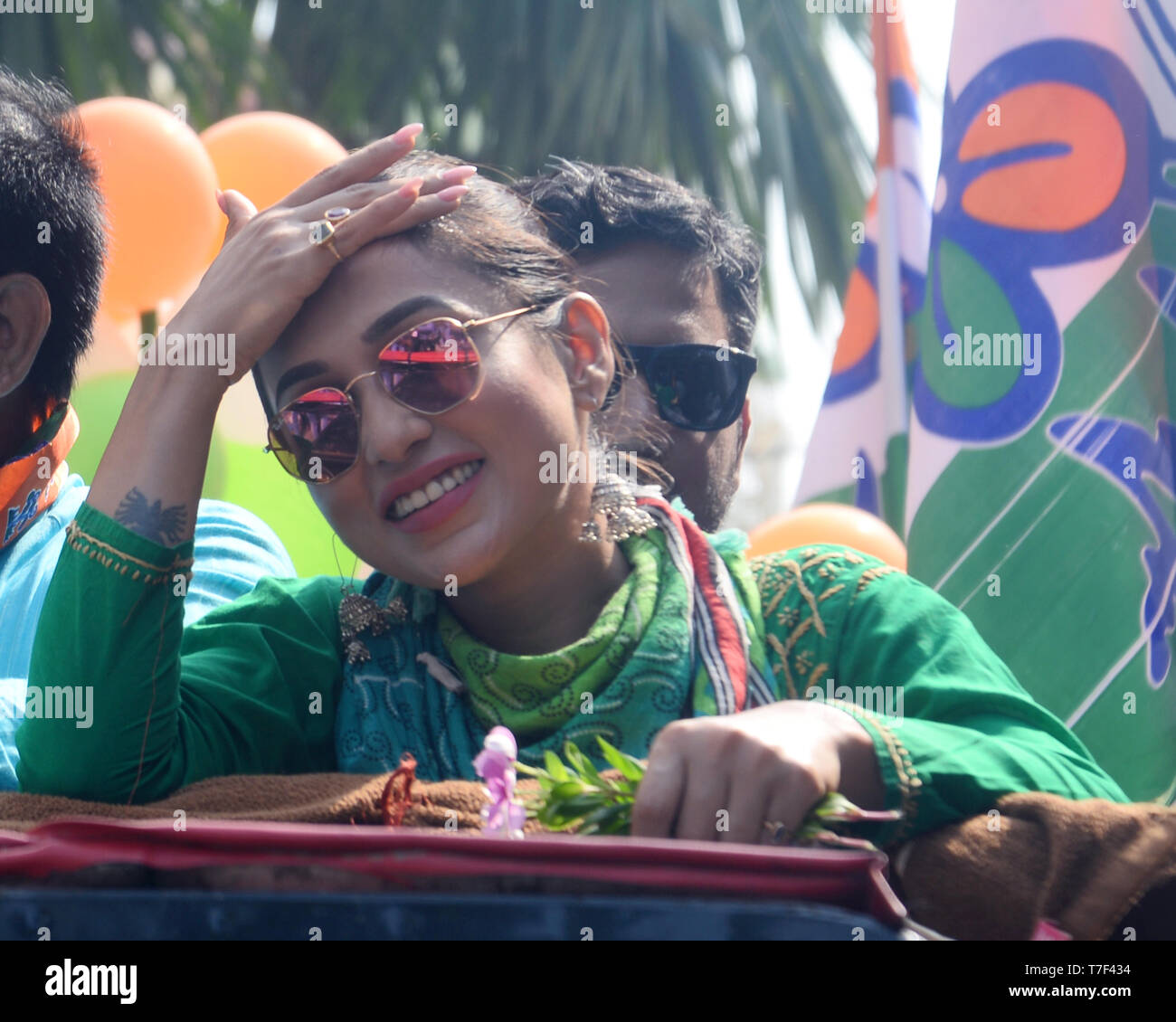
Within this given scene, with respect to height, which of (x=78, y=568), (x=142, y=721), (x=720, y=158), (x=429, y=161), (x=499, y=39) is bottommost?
(x=142, y=721)

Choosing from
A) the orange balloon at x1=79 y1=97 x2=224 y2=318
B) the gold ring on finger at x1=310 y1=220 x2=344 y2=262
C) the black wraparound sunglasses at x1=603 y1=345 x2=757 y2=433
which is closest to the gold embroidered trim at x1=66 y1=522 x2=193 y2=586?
the gold ring on finger at x1=310 y1=220 x2=344 y2=262

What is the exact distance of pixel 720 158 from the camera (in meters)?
9.92

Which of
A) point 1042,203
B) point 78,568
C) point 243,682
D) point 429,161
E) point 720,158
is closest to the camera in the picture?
point 78,568

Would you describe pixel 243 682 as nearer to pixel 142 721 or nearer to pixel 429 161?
pixel 142 721

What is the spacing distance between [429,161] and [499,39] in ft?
25.1

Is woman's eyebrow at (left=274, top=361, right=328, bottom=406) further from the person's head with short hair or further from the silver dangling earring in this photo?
the person's head with short hair

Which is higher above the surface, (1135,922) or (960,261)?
(960,261)

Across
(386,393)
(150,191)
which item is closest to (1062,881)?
(386,393)

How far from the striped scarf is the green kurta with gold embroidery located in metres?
0.02

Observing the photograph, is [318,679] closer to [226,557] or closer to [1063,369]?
[226,557]

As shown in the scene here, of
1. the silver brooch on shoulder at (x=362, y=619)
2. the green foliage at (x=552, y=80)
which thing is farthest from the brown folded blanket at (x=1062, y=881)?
the green foliage at (x=552, y=80)

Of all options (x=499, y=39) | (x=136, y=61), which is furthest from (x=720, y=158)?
(x=136, y=61)

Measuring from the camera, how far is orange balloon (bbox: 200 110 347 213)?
3.94 m

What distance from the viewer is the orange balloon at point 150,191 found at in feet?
12.1
